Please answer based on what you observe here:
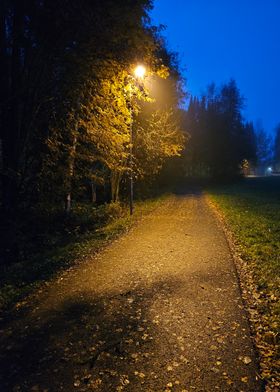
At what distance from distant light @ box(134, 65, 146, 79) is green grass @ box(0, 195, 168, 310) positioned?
604 cm

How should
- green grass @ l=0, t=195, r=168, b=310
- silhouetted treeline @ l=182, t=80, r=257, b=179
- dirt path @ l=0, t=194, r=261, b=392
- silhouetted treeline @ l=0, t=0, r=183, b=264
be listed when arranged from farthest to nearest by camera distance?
1. silhouetted treeline @ l=182, t=80, r=257, b=179
2. silhouetted treeline @ l=0, t=0, r=183, b=264
3. green grass @ l=0, t=195, r=168, b=310
4. dirt path @ l=0, t=194, r=261, b=392

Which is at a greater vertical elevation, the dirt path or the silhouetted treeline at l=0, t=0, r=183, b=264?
the silhouetted treeline at l=0, t=0, r=183, b=264

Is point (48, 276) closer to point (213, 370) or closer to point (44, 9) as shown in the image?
point (213, 370)

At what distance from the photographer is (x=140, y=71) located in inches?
410

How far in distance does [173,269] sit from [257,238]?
4654 millimetres

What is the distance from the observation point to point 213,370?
4113 millimetres

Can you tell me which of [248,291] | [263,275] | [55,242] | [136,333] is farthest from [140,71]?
[136,333]

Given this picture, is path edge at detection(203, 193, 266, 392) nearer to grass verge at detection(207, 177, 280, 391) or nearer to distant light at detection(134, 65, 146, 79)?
grass verge at detection(207, 177, 280, 391)

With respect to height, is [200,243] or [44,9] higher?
[44,9]

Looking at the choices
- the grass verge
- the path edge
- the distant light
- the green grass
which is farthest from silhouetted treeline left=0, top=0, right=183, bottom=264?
the grass verge

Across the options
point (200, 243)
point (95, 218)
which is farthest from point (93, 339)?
point (95, 218)

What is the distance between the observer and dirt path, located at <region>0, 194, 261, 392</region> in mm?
3973

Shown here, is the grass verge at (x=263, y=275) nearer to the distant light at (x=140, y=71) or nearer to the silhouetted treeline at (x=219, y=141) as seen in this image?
the distant light at (x=140, y=71)

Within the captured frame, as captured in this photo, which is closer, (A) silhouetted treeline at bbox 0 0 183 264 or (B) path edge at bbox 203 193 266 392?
(B) path edge at bbox 203 193 266 392
